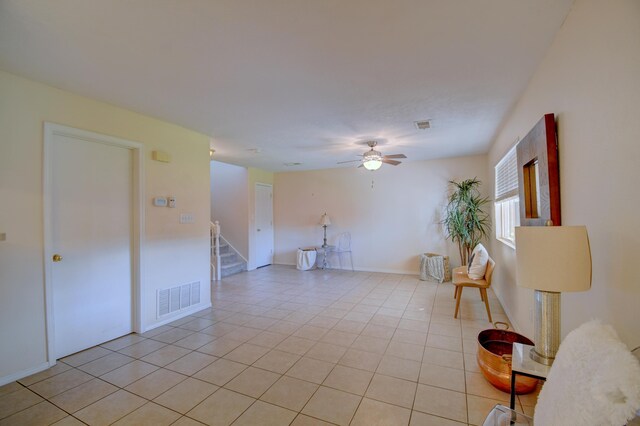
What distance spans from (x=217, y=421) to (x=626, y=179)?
2.59m

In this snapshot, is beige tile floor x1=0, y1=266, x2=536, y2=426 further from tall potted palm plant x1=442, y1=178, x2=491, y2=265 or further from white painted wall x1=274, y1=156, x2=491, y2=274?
white painted wall x1=274, y1=156, x2=491, y2=274

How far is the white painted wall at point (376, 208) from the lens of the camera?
606 cm

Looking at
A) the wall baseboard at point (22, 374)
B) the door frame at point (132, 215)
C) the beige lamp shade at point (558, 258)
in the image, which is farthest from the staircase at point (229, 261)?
→ the beige lamp shade at point (558, 258)

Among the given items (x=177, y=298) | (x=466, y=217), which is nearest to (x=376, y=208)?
(x=466, y=217)

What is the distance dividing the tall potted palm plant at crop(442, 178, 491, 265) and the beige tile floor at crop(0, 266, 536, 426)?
5.07 ft

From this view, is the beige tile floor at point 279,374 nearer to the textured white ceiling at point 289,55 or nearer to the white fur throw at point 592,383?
the white fur throw at point 592,383

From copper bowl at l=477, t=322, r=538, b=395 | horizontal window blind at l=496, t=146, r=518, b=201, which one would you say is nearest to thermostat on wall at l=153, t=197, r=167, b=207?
copper bowl at l=477, t=322, r=538, b=395

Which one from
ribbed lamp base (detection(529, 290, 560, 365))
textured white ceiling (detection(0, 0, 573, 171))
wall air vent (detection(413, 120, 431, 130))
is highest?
textured white ceiling (detection(0, 0, 573, 171))

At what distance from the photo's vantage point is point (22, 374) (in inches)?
95.0

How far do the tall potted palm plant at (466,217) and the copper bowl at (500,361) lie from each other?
3.11 m

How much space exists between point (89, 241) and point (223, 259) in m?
3.85

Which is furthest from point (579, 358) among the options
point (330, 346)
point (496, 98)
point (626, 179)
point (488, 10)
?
point (496, 98)

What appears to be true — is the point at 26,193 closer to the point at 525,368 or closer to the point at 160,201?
the point at 160,201

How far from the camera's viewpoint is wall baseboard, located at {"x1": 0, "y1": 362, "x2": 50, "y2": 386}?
232cm
